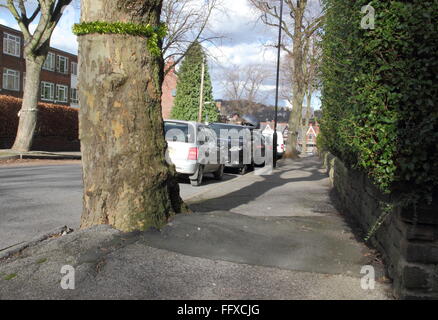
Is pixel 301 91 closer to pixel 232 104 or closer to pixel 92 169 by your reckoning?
pixel 92 169

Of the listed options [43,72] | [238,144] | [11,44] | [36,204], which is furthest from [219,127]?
[43,72]

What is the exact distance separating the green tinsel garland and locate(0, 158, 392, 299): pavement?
→ 209 cm

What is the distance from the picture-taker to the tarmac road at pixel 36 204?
586 cm

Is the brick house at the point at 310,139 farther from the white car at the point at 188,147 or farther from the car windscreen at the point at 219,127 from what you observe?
the white car at the point at 188,147

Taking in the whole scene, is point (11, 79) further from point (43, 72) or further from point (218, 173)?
point (218, 173)

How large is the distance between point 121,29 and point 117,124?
1053 mm

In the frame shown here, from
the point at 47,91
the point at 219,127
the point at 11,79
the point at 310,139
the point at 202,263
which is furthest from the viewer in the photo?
the point at 310,139

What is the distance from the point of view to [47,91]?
4459 cm

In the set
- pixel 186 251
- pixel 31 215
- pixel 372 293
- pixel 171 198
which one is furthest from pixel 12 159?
pixel 372 293

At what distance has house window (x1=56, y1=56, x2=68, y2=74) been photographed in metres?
46.2

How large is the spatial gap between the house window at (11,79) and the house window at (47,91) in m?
3.89

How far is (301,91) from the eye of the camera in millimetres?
28656

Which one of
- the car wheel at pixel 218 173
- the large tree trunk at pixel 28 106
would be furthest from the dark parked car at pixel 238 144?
the large tree trunk at pixel 28 106

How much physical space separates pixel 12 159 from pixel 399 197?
17.0 metres
